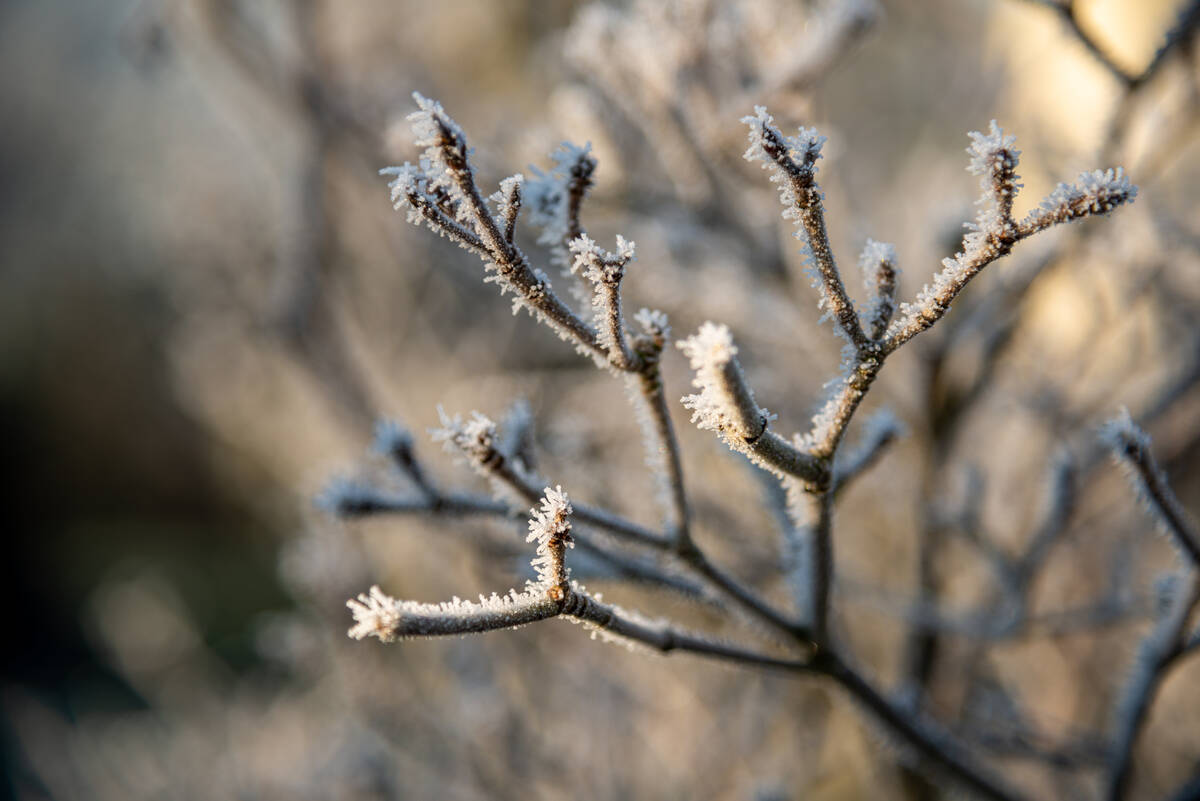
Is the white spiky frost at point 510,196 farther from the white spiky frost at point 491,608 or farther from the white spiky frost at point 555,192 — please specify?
the white spiky frost at point 491,608

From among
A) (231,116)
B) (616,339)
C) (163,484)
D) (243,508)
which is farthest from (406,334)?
(163,484)

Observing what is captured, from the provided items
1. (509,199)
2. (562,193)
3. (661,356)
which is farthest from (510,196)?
(661,356)

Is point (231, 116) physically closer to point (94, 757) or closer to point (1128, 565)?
point (94, 757)

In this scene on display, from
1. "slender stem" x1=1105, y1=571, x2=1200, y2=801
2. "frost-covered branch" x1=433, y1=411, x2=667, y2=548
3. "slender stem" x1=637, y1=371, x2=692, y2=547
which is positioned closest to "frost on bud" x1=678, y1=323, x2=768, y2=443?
"slender stem" x1=637, y1=371, x2=692, y2=547

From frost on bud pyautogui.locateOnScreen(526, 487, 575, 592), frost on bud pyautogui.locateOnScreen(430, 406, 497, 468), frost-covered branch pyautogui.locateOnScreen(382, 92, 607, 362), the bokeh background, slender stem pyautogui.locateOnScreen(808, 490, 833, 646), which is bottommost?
frost on bud pyautogui.locateOnScreen(526, 487, 575, 592)

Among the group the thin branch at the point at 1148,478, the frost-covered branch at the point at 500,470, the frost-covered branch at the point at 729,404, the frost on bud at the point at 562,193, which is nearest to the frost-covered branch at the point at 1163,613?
the thin branch at the point at 1148,478

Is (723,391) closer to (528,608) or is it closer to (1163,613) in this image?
(528,608)

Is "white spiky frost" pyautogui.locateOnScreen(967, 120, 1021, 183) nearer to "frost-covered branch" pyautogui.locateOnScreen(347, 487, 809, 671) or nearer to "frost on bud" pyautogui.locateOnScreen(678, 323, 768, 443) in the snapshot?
"frost on bud" pyautogui.locateOnScreen(678, 323, 768, 443)

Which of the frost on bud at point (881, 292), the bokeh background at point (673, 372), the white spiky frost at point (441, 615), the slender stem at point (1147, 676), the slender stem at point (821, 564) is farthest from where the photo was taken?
the bokeh background at point (673, 372)
